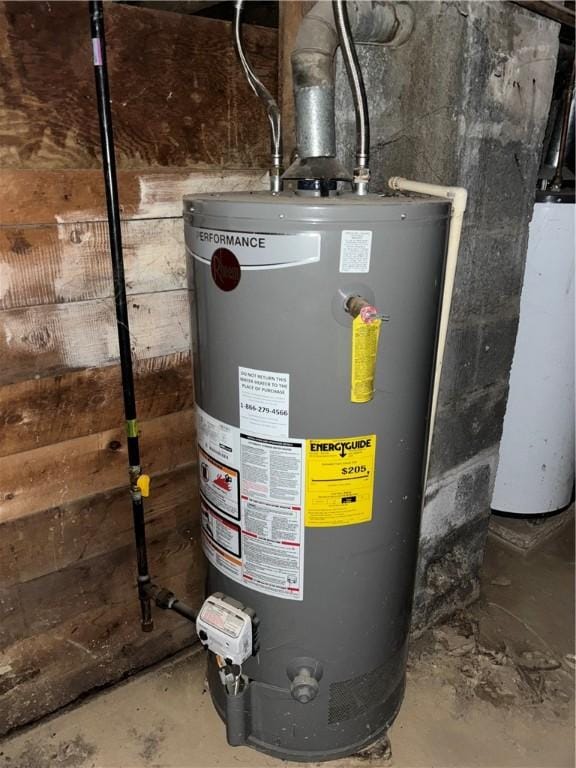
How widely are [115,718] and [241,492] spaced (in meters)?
0.79

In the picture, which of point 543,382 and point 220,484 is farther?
point 543,382

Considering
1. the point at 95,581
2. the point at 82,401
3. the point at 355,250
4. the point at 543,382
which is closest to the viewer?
the point at 355,250

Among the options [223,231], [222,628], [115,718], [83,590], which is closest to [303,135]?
[223,231]


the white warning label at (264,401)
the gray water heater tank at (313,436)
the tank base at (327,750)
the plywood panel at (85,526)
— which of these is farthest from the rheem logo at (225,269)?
the tank base at (327,750)

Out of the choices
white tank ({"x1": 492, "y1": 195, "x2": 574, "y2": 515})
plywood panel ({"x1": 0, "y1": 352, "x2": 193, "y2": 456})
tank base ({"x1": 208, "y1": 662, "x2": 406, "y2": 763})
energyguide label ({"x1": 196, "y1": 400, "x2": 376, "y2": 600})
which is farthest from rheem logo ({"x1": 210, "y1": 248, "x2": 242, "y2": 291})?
white tank ({"x1": 492, "y1": 195, "x2": 574, "y2": 515})

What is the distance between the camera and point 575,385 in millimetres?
2168

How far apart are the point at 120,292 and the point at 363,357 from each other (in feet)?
1.76

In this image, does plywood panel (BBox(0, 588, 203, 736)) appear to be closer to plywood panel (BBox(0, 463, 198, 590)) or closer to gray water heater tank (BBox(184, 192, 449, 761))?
plywood panel (BBox(0, 463, 198, 590))

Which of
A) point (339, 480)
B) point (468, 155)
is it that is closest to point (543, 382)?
point (468, 155)

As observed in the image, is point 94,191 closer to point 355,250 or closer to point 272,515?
point 355,250

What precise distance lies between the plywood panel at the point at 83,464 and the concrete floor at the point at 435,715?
0.60 m

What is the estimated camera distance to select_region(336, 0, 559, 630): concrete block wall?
128 centimetres

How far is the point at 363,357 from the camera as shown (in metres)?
1.04

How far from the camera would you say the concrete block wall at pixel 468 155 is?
4.18ft
